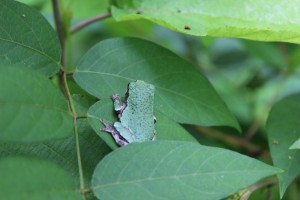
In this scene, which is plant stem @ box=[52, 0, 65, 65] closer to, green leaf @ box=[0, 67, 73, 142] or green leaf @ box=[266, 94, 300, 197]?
green leaf @ box=[0, 67, 73, 142]

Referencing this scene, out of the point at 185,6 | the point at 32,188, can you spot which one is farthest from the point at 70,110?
the point at 185,6

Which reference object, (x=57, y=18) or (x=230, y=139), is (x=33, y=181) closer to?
(x=57, y=18)

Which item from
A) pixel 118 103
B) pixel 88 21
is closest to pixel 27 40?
pixel 118 103

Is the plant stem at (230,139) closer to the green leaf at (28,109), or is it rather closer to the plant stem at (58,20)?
the plant stem at (58,20)

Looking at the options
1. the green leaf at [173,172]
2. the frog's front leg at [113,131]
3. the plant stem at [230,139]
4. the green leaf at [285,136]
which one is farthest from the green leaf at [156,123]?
the plant stem at [230,139]

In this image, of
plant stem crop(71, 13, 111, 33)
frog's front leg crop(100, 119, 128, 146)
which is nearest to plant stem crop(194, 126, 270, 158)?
plant stem crop(71, 13, 111, 33)
